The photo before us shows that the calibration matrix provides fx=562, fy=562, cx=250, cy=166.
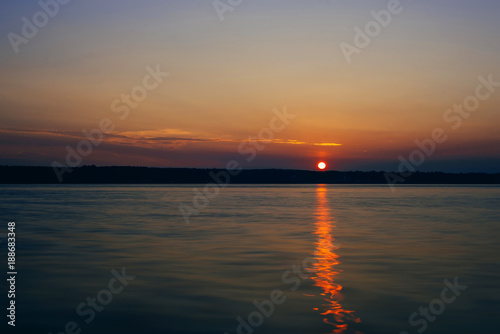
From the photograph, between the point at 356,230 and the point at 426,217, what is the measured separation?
10.6 meters

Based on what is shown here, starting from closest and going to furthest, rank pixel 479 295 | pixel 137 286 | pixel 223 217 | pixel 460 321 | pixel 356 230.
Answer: pixel 460 321, pixel 479 295, pixel 137 286, pixel 356 230, pixel 223 217

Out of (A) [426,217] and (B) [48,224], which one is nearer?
(B) [48,224]

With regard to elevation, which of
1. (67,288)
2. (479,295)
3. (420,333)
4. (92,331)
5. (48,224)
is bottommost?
(92,331)

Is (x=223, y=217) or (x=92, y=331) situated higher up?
(x=223, y=217)

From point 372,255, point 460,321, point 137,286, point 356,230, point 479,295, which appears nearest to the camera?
point 460,321

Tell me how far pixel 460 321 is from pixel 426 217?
26761 millimetres

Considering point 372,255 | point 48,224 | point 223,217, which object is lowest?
point 372,255

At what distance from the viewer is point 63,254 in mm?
19141

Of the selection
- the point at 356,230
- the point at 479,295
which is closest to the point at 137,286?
the point at 479,295

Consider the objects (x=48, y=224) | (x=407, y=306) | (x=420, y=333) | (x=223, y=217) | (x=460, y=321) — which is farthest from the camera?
(x=223, y=217)

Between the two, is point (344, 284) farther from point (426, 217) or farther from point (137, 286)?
point (426, 217)

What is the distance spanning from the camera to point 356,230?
2792 centimetres

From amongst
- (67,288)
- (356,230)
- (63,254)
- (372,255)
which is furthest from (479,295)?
(356,230)

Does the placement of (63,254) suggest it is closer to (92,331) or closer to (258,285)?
(258,285)
